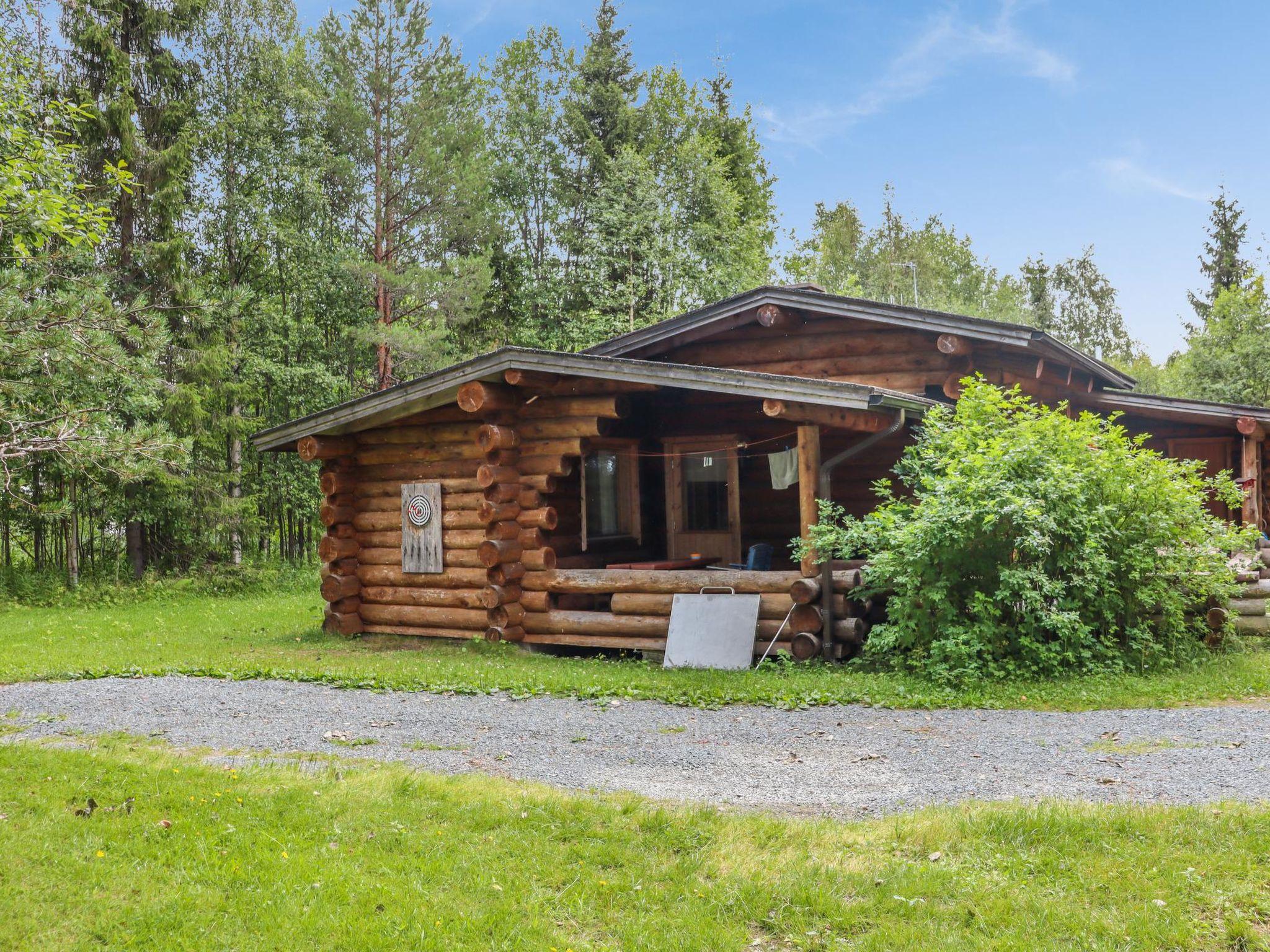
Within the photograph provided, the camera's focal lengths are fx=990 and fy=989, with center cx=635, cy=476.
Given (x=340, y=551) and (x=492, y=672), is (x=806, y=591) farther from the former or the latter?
(x=340, y=551)

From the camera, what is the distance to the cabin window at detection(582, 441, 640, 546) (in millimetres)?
14516

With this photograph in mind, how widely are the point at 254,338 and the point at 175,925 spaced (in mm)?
24899

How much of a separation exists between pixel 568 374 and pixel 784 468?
340 cm

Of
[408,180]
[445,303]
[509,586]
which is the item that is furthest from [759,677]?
[408,180]

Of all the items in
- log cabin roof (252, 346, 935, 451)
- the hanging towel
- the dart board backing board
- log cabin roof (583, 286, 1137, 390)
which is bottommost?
the dart board backing board

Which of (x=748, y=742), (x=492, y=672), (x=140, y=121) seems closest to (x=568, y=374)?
(x=492, y=672)

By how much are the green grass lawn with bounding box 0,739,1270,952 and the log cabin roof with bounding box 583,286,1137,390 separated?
8.25 m

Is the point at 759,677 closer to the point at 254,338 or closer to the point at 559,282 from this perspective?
the point at 254,338

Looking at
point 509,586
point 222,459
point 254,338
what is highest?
point 254,338

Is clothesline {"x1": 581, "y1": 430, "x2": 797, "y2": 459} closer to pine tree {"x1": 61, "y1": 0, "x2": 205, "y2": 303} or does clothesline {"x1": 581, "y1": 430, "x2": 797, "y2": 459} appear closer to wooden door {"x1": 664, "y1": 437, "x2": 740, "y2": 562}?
wooden door {"x1": 664, "y1": 437, "x2": 740, "y2": 562}

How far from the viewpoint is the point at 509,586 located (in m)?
12.9

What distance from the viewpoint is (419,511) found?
13.7 metres

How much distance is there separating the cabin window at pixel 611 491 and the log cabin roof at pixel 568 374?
7.30ft

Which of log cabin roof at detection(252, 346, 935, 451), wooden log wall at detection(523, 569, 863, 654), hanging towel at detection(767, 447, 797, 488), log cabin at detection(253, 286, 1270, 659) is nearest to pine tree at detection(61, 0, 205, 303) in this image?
log cabin roof at detection(252, 346, 935, 451)
